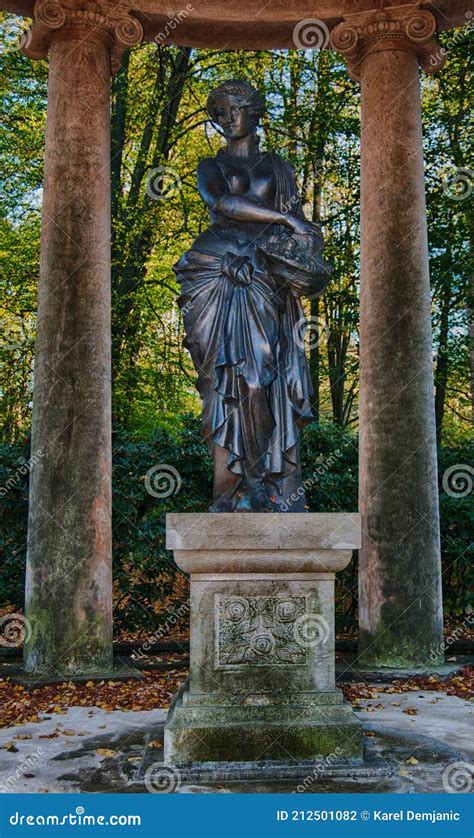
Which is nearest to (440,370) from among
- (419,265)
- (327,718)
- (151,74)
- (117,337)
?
(117,337)

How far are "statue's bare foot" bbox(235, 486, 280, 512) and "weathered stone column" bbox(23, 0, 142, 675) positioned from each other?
13.0 feet

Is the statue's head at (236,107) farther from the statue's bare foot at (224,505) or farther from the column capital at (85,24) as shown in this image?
the column capital at (85,24)

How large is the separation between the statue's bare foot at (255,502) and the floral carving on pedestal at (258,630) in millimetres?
760

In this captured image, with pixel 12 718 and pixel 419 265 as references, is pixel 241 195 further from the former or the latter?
pixel 12 718

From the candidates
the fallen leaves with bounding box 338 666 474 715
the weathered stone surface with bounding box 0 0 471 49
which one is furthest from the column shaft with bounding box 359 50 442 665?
the weathered stone surface with bounding box 0 0 471 49

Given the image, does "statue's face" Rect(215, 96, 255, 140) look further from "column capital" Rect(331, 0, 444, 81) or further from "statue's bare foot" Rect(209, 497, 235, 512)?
"column capital" Rect(331, 0, 444, 81)

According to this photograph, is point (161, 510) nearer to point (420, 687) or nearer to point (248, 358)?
point (420, 687)

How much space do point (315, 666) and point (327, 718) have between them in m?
0.39

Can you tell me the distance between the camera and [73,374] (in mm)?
11039

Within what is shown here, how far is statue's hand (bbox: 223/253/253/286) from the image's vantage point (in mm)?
7629

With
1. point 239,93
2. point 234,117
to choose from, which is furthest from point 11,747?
point 239,93

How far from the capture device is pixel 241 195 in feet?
25.9

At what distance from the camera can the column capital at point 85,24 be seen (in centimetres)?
1155

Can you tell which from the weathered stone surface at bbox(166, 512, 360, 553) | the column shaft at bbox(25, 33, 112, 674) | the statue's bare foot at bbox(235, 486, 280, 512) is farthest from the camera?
the column shaft at bbox(25, 33, 112, 674)
